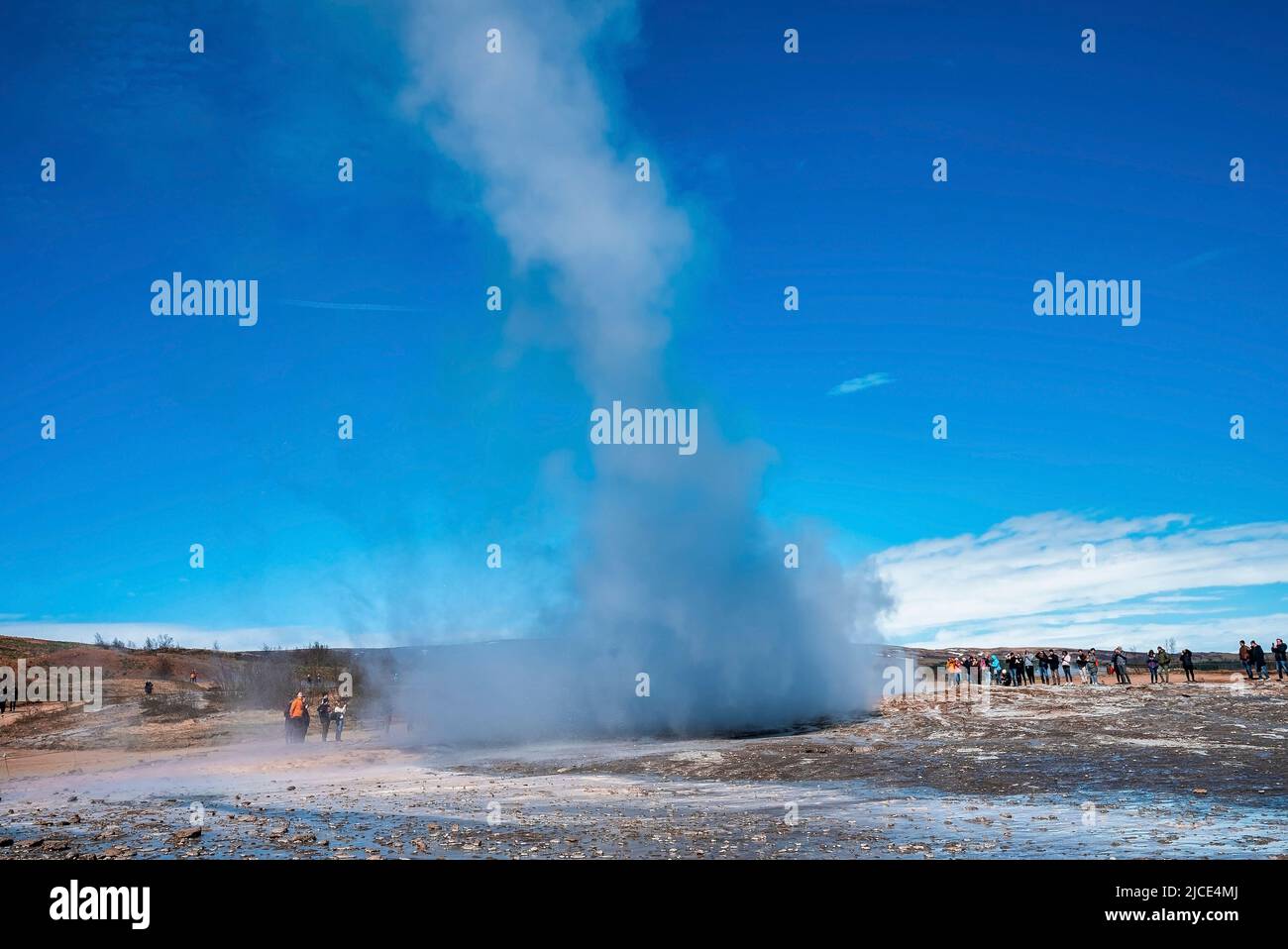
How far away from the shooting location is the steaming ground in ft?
38.7

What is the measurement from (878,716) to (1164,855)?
81.9 ft

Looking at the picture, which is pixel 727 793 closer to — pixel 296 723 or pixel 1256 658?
pixel 296 723

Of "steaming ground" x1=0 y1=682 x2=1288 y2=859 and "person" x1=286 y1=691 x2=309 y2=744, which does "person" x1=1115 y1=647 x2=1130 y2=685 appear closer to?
"steaming ground" x1=0 y1=682 x2=1288 y2=859

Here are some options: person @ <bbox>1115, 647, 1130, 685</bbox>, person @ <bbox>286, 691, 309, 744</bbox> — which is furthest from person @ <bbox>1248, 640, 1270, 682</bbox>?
person @ <bbox>286, 691, 309, 744</bbox>

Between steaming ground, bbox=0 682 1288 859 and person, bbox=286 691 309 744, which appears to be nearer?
steaming ground, bbox=0 682 1288 859

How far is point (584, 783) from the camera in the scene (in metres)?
20.4

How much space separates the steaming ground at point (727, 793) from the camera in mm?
11797

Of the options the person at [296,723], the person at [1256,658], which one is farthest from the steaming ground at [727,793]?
the person at [1256,658]

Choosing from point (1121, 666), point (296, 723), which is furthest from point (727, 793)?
point (1121, 666)
